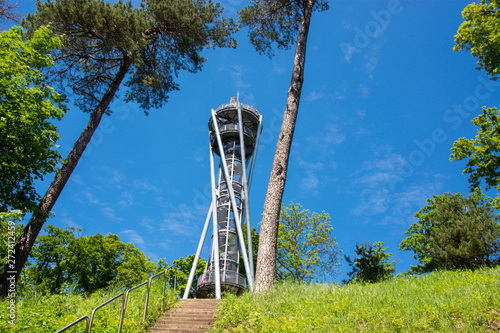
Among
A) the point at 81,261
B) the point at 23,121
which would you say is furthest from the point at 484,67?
the point at 81,261

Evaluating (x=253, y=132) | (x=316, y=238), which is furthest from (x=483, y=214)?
(x=253, y=132)

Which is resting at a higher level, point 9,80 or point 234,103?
point 234,103

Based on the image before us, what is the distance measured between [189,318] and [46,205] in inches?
187

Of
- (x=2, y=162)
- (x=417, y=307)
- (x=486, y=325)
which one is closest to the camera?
(x=486, y=325)

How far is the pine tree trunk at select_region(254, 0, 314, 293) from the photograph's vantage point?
7.03 m

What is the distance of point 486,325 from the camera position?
12.9 ft

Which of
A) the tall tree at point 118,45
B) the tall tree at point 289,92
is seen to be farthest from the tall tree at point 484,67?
the tall tree at point 118,45

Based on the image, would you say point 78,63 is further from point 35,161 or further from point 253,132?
point 253,132

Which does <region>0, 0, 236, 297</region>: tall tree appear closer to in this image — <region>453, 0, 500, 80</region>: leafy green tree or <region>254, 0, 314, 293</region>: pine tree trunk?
<region>254, 0, 314, 293</region>: pine tree trunk

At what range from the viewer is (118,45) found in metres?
11.1

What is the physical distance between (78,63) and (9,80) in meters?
5.33

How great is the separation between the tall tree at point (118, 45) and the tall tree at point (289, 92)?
1.72m

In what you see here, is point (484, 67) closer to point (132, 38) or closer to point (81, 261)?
point (132, 38)

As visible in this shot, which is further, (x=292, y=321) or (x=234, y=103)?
(x=234, y=103)
